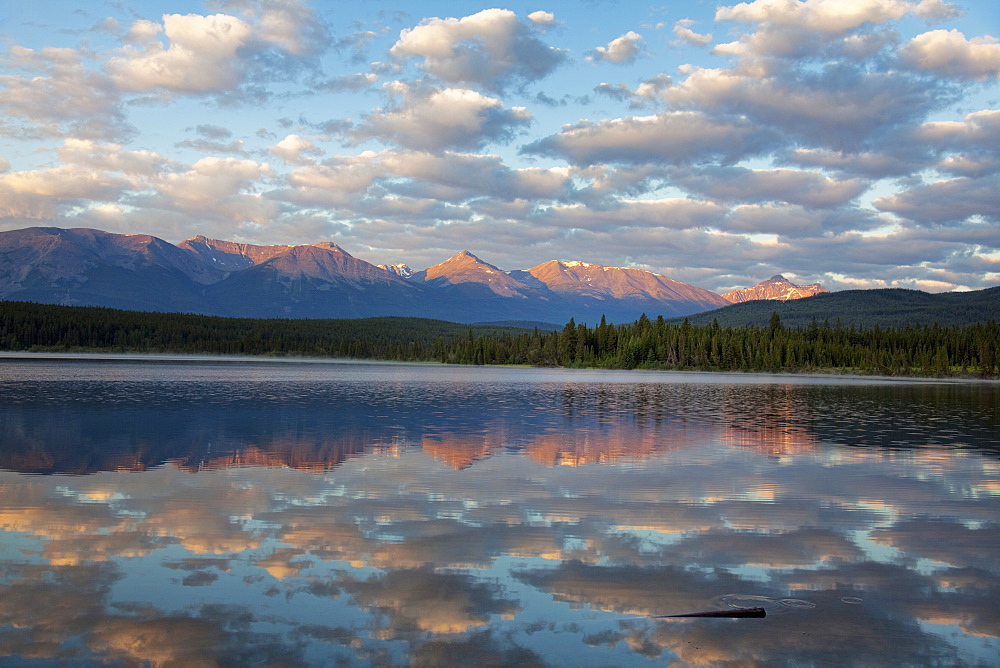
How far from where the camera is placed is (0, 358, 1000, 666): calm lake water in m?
11.0

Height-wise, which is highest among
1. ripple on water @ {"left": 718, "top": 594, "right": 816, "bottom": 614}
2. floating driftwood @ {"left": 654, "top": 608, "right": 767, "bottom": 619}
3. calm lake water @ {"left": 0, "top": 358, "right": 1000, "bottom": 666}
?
floating driftwood @ {"left": 654, "top": 608, "right": 767, "bottom": 619}

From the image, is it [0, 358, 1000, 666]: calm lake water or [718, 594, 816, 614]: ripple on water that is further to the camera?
[718, 594, 816, 614]: ripple on water

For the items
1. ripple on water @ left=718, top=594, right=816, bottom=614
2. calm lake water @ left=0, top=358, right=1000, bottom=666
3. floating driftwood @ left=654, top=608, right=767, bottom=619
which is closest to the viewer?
calm lake water @ left=0, top=358, right=1000, bottom=666

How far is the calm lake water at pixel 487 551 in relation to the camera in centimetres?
1098

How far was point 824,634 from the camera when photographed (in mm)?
11422

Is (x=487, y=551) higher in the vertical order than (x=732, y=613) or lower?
lower

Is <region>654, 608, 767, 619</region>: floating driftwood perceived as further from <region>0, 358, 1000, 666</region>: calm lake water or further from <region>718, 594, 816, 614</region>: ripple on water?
<region>718, 594, 816, 614</region>: ripple on water

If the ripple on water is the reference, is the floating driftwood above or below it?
above

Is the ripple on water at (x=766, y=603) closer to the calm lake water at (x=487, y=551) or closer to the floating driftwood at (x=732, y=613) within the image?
the calm lake water at (x=487, y=551)

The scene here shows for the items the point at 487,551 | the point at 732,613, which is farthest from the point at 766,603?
the point at 487,551

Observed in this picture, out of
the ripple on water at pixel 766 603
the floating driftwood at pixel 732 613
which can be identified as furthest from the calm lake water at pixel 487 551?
the floating driftwood at pixel 732 613

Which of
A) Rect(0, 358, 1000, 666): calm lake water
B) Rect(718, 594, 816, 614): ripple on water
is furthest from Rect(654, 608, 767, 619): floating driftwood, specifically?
Rect(718, 594, 816, 614): ripple on water

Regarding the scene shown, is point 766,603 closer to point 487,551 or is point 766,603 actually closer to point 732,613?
point 732,613

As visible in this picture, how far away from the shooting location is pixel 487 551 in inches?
626
